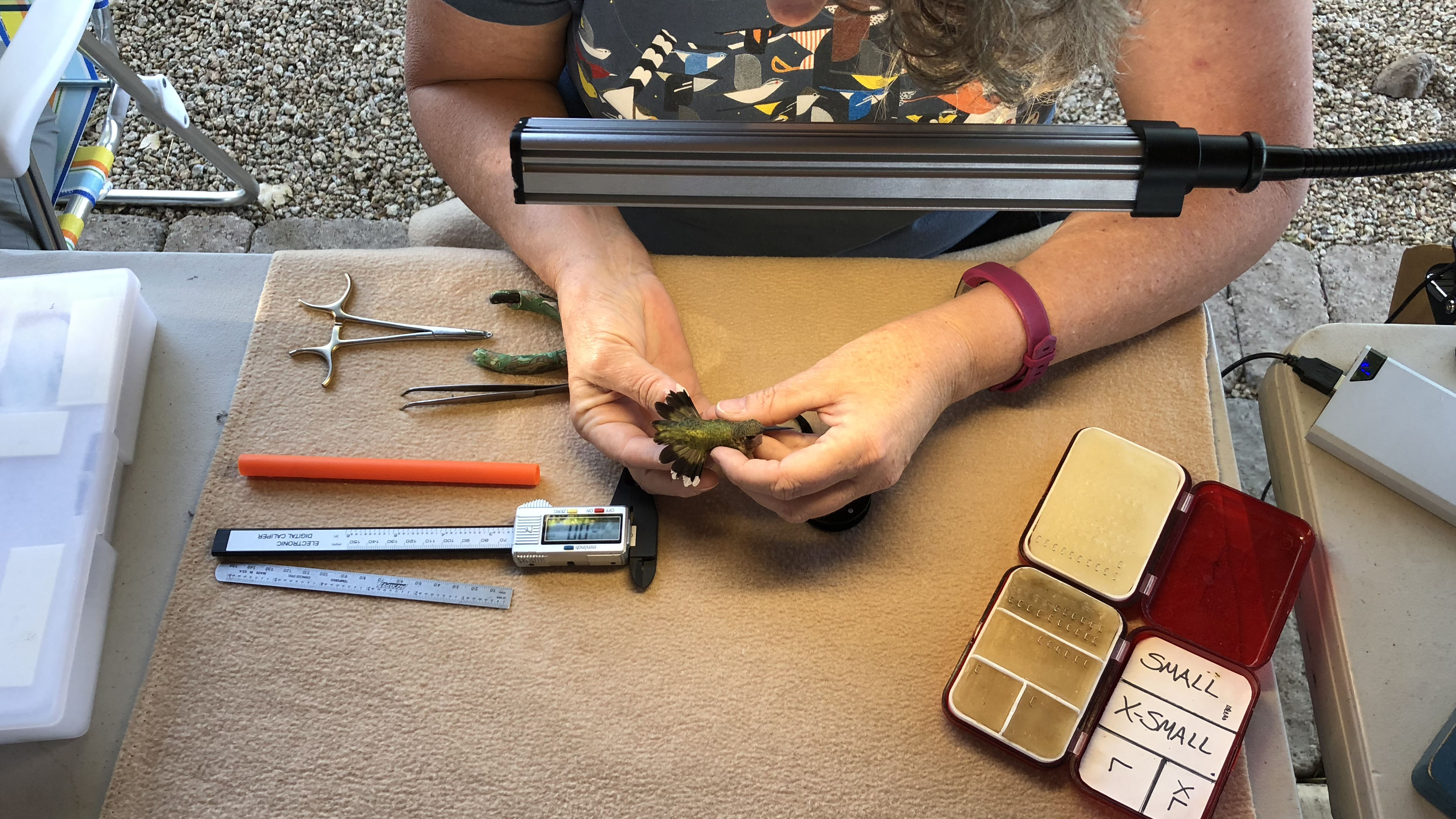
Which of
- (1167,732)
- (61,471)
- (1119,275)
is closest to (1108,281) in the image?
(1119,275)

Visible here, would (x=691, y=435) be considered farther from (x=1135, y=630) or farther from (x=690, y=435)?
(x=1135, y=630)

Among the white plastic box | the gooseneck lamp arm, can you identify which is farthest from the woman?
the white plastic box

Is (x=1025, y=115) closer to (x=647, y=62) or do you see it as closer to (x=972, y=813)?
(x=647, y=62)

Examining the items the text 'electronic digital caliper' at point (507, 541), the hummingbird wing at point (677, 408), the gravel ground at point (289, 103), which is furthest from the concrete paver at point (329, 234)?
the hummingbird wing at point (677, 408)

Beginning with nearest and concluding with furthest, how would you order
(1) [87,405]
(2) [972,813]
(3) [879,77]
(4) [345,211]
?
(2) [972,813]
(1) [87,405]
(3) [879,77]
(4) [345,211]

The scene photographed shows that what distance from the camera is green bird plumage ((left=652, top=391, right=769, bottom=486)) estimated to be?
0.94 meters

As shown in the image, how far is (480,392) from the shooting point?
1109 mm

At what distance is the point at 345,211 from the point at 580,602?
1763 millimetres

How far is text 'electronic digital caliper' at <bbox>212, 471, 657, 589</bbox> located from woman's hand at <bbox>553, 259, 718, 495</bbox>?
66mm

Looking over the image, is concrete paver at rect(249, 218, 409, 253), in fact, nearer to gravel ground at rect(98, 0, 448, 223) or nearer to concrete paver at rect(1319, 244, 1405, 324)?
gravel ground at rect(98, 0, 448, 223)

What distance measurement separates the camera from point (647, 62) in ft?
3.69

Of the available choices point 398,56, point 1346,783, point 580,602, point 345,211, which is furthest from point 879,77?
point 398,56

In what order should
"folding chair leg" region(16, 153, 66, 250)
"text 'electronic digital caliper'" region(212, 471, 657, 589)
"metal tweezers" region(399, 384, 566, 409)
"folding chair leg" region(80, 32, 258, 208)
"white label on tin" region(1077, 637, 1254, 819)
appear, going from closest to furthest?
"white label on tin" region(1077, 637, 1254, 819) → "text 'electronic digital caliper'" region(212, 471, 657, 589) → "metal tweezers" region(399, 384, 566, 409) → "folding chair leg" region(16, 153, 66, 250) → "folding chair leg" region(80, 32, 258, 208)

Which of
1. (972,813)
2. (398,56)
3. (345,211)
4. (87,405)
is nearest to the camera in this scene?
(972,813)
